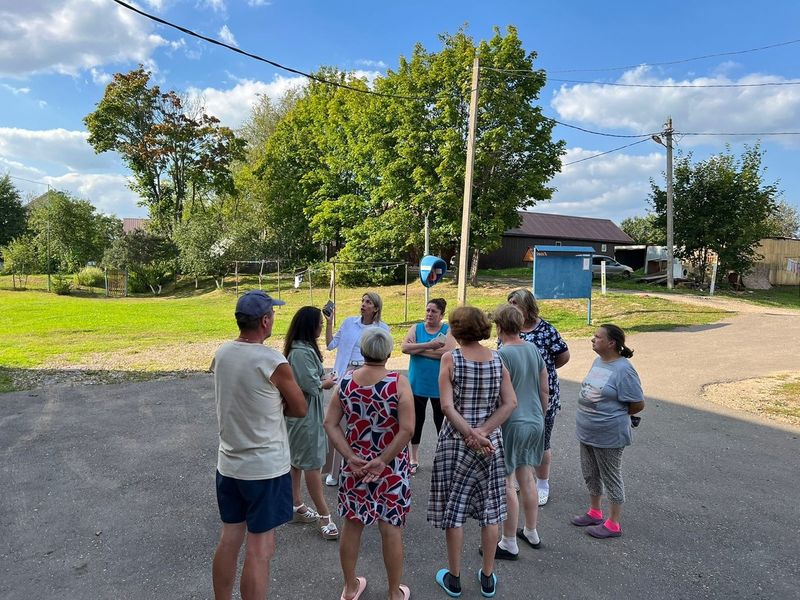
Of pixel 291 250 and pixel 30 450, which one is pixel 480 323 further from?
pixel 291 250

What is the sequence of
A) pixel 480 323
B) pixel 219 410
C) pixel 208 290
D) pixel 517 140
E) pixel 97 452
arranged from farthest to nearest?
1. pixel 208 290
2. pixel 517 140
3. pixel 97 452
4. pixel 480 323
5. pixel 219 410

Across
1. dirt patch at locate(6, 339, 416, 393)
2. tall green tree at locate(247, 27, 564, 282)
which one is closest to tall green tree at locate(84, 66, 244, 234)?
tall green tree at locate(247, 27, 564, 282)

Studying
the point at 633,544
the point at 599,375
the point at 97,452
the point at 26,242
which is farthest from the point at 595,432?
the point at 26,242

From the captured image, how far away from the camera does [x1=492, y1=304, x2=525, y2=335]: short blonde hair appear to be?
3088 mm

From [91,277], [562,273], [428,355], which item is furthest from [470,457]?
[91,277]

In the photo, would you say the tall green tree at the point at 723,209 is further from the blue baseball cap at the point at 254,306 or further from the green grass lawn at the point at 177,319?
the blue baseball cap at the point at 254,306

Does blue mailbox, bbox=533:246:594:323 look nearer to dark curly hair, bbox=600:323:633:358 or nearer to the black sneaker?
dark curly hair, bbox=600:323:633:358

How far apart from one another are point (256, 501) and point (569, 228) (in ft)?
136

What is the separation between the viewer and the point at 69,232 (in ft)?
107

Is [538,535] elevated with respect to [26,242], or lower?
lower

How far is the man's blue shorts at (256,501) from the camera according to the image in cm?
238

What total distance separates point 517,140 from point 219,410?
20906mm

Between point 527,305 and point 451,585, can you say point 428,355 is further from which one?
point 451,585

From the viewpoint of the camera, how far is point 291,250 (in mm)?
34438
